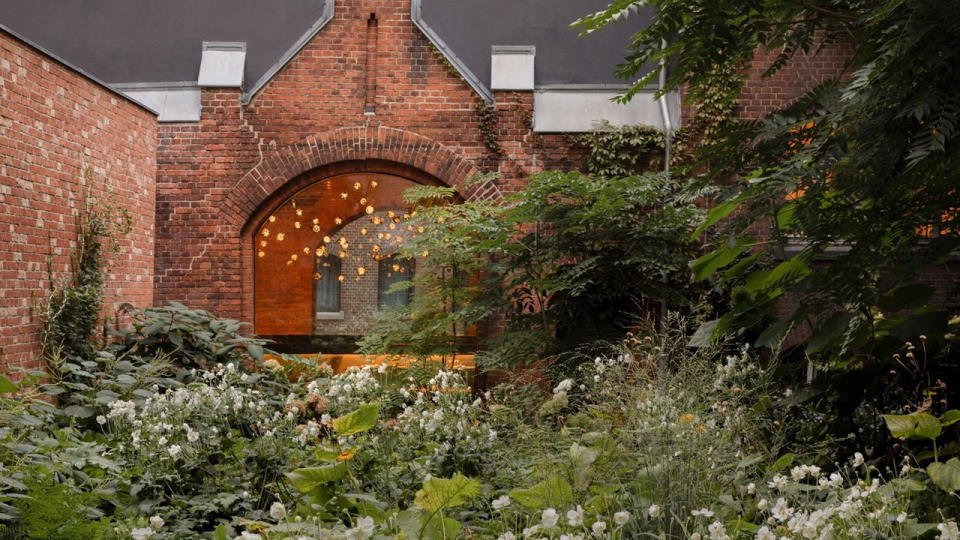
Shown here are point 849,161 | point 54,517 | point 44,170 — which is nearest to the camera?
point 849,161

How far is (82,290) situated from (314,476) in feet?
16.1

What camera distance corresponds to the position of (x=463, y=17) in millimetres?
10312

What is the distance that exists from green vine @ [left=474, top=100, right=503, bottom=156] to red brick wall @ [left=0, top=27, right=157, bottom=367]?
3735 millimetres

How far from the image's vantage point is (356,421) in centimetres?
272

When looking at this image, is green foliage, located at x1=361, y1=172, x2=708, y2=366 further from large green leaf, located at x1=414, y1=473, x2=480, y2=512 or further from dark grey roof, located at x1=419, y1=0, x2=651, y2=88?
large green leaf, located at x1=414, y1=473, x2=480, y2=512

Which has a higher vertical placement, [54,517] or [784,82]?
[784,82]

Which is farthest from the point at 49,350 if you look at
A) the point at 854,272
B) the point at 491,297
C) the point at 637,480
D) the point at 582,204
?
the point at 854,272

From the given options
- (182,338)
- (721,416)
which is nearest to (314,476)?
(721,416)

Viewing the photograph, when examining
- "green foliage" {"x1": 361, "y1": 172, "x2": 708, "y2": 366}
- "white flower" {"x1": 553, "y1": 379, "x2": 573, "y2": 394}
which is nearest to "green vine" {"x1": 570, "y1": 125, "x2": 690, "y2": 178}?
"green foliage" {"x1": 361, "y1": 172, "x2": 708, "y2": 366}

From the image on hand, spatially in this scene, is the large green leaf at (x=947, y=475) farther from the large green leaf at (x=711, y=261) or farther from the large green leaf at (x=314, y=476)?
the large green leaf at (x=314, y=476)

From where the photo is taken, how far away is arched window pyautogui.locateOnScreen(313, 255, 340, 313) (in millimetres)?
17531

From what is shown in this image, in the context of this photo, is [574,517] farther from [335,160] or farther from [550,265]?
[335,160]

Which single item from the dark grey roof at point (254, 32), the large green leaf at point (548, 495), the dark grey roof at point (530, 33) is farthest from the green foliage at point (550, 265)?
the large green leaf at point (548, 495)

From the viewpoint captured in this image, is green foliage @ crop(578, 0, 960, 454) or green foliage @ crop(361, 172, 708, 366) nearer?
green foliage @ crop(578, 0, 960, 454)
